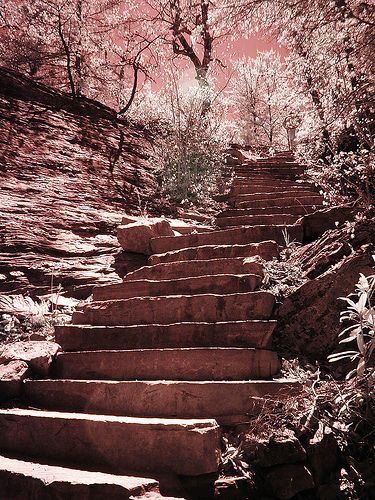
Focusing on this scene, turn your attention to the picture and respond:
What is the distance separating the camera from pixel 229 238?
4.57 meters

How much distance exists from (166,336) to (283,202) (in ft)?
11.7

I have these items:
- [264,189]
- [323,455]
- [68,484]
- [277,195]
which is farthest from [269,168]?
[68,484]

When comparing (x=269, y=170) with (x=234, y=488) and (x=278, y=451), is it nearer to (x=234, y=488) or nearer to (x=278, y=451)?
(x=278, y=451)

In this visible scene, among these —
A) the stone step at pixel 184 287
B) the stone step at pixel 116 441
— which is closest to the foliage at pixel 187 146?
the stone step at pixel 184 287

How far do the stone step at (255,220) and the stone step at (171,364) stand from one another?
2.74 m

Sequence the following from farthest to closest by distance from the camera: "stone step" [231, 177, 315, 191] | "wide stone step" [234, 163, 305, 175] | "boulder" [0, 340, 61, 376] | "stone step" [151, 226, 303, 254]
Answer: "wide stone step" [234, 163, 305, 175] → "stone step" [231, 177, 315, 191] → "stone step" [151, 226, 303, 254] → "boulder" [0, 340, 61, 376]

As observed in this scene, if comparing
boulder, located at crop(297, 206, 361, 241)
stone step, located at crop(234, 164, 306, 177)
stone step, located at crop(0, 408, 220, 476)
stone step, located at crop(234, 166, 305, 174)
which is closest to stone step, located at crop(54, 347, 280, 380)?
stone step, located at crop(0, 408, 220, 476)

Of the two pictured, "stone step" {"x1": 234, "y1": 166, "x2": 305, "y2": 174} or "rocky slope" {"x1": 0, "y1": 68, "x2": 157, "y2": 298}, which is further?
"stone step" {"x1": 234, "y1": 166, "x2": 305, "y2": 174}

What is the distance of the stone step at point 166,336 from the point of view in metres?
2.75

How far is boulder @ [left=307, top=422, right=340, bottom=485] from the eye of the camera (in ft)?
6.63

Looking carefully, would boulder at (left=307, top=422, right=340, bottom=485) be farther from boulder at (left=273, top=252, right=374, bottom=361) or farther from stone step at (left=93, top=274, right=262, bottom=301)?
stone step at (left=93, top=274, right=262, bottom=301)

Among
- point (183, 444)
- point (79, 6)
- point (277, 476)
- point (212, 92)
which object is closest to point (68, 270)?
point (183, 444)

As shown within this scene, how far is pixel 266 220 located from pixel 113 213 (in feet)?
7.46

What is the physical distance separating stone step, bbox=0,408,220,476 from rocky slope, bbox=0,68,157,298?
6.38 feet
